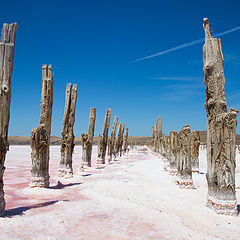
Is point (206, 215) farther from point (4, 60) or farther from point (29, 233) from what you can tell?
point (4, 60)

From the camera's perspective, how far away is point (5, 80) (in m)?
4.93

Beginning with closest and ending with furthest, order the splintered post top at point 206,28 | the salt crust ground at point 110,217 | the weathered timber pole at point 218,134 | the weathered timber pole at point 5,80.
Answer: the salt crust ground at point 110,217 < the weathered timber pole at point 5,80 < the weathered timber pole at point 218,134 < the splintered post top at point 206,28

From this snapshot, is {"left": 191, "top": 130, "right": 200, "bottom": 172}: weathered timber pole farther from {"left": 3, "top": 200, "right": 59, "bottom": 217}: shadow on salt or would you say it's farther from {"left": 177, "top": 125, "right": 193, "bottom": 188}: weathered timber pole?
{"left": 3, "top": 200, "right": 59, "bottom": 217}: shadow on salt

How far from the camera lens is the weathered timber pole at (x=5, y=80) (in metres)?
4.83

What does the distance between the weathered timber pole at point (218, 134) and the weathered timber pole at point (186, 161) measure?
2807mm

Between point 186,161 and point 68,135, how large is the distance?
5185 mm

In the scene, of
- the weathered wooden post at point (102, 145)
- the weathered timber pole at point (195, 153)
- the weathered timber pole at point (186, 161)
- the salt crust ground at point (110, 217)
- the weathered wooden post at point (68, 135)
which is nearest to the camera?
the salt crust ground at point (110, 217)

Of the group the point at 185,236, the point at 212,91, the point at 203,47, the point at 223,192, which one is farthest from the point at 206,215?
the point at 203,47

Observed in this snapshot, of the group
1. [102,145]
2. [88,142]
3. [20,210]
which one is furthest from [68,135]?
[102,145]

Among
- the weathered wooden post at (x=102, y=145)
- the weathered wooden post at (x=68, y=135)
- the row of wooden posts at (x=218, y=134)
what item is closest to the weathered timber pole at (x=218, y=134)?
the row of wooden posts at (x=218, y=134)

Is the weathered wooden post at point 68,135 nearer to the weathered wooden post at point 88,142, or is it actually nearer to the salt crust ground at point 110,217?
the salt crust ground at point 110,217

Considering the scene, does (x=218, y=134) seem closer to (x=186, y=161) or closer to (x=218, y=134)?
(x=218, y=134)

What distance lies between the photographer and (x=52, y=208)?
18.4ft

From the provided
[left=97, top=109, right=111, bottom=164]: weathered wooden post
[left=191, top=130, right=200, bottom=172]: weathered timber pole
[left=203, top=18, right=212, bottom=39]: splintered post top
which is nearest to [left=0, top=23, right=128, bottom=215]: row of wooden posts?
[left=97, top=109, right=111, bottom=164]: weathered wooden post
